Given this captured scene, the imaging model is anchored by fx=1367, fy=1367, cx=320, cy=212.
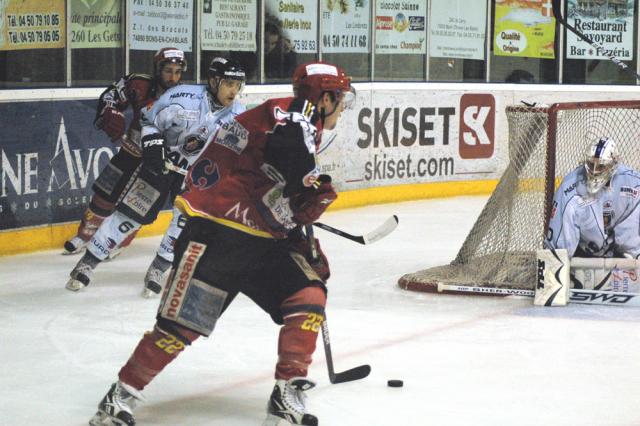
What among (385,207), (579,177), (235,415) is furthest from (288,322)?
(385,207)

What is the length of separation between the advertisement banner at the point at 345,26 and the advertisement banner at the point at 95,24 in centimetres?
217

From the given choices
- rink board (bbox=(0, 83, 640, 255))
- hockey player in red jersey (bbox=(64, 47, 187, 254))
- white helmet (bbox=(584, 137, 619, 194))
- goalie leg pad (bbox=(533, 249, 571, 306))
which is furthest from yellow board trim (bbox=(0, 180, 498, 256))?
white helmet (bbox=(584, 137, 619, 194))

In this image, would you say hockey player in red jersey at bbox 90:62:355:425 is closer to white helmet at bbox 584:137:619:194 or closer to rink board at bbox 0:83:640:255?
white helmet at bbox 584:137:619:194

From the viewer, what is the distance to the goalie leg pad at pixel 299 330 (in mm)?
4000

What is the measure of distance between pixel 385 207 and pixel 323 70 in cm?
634

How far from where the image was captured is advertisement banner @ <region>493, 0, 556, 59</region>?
38.4 feet

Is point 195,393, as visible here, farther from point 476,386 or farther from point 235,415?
point 476,386

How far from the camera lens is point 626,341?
5.66 meters

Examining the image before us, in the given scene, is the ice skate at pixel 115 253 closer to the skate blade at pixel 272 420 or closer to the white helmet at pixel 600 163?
the white helmet at pixel 600 163

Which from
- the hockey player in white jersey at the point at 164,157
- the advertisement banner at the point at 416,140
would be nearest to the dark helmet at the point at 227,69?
the hockey player in white jersey at the point at 164,157

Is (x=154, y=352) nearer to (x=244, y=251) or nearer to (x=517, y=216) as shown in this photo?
(x=244, y=251)

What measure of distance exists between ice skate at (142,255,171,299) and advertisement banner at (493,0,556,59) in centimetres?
576

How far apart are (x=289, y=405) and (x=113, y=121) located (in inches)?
134

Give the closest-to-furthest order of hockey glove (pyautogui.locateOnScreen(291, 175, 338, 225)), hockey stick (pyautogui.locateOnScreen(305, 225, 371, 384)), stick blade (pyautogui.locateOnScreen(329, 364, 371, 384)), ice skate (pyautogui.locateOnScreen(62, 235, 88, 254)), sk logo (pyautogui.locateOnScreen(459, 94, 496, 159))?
hockey glove (pyautogui.locateOnScreen(291, 175, 338, 225))
hockey stick (pyautogui.locateOnScreen(305, 225, 371, 384))
stick blade (pyautogui.locateOnScreen(329, 364, 371, 384))
ice skate (pyautogui.locateOnScreen(62, 235, 88, 254))
sk logo (pyautogui.locateOnScreen(459, 94, 496, 159))
